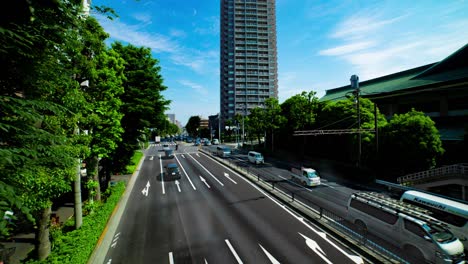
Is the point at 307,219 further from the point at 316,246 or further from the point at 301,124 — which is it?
the point at 301,124

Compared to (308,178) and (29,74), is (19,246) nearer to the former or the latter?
(29,74)

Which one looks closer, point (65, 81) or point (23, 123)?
point (23, 123)

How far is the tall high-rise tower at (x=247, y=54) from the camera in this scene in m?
109

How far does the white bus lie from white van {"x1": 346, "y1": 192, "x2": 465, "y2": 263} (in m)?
2.51

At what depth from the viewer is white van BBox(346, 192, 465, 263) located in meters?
9.40

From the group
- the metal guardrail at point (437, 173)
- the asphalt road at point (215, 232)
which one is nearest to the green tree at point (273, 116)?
the metal guardrail at point (437, 173)

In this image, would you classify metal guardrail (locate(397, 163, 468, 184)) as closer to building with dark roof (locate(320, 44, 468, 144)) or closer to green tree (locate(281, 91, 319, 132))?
building with dark roof (locate(320, 44, 468, 144))

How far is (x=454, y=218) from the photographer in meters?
12.1

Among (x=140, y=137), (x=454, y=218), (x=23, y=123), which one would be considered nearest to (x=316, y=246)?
(x=454, y=218)

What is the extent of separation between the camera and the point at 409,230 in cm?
1044

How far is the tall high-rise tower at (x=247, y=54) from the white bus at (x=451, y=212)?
95.3 m

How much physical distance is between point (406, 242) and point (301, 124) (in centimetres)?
2972

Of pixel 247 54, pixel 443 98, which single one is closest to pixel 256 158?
pixel 443 98

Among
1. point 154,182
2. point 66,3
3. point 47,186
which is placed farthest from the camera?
point 154,182
